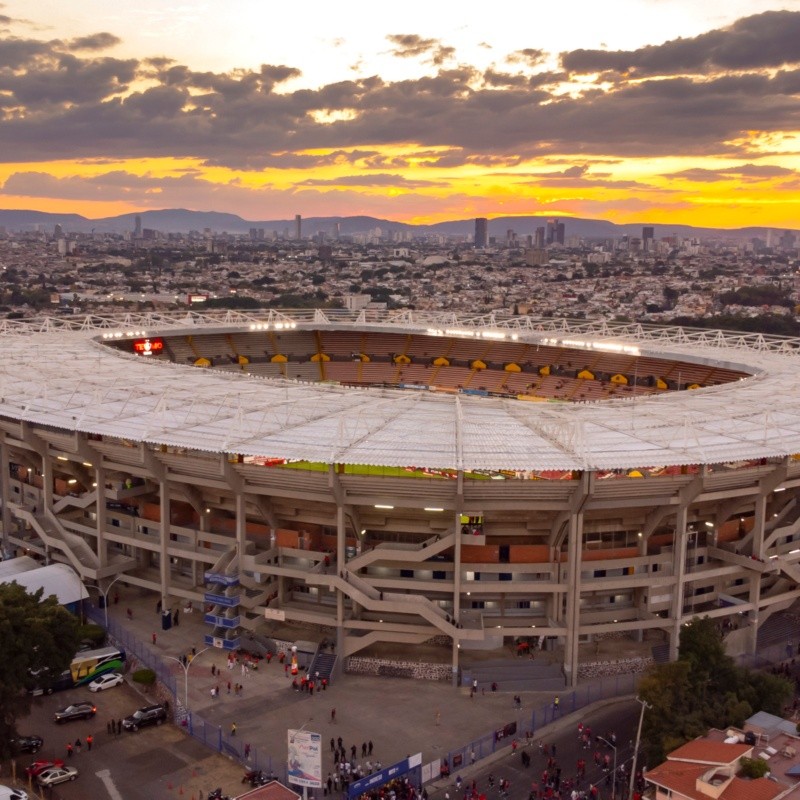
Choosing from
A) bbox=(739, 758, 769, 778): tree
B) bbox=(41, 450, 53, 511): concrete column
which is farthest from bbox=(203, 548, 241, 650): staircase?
bbox=(739, 758, 769, 778): tree

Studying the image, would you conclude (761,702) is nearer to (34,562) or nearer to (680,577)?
(680,577)

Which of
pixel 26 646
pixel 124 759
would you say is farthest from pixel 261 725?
pixel 26 646

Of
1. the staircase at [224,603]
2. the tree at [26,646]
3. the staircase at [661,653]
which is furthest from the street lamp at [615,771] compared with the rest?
the tree at [26,646]

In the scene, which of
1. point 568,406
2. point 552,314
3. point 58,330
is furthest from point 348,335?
point 552,314

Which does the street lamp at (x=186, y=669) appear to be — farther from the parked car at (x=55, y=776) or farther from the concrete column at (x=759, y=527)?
the concrete column at (x=759, y=527)

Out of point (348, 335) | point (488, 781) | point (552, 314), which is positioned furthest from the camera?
point (552, 314)

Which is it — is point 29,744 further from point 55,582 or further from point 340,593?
point 340,593
